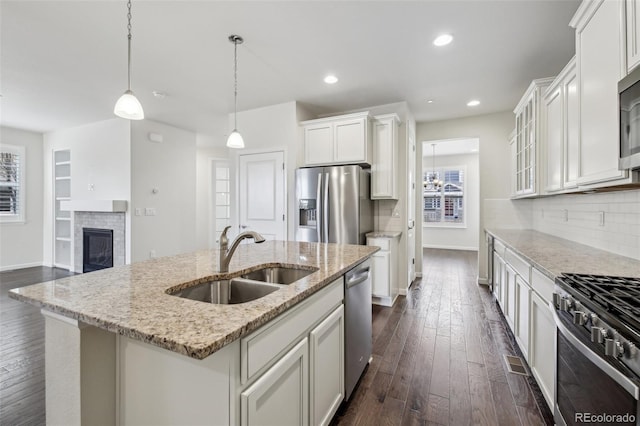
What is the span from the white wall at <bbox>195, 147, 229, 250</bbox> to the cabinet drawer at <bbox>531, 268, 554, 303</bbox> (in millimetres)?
6776

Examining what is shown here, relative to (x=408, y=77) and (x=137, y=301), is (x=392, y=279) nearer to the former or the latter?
(x=408, y=77)

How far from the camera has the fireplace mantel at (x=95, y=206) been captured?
462 centimetres

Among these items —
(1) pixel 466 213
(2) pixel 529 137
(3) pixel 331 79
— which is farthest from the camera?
(1) pixel 466 213

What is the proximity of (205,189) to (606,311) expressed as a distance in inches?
295

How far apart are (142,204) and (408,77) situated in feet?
15.4

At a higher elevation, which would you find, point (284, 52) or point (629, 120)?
point (284, 52)

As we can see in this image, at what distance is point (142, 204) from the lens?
16.1 ft

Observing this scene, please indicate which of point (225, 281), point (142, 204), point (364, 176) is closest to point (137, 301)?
point (225, 281)

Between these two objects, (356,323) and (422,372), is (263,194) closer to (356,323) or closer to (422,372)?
(356,323)

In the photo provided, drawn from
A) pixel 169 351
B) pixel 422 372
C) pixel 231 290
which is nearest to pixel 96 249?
pixel 231 290

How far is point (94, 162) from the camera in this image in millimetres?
5145

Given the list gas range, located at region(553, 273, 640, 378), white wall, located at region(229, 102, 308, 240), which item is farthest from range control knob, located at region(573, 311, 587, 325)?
white wall, located at region(229, 102, 308, 240)

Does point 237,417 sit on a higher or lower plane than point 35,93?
lower

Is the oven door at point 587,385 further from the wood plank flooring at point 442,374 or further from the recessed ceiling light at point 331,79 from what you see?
the recessed ceiling light at point 331,79
